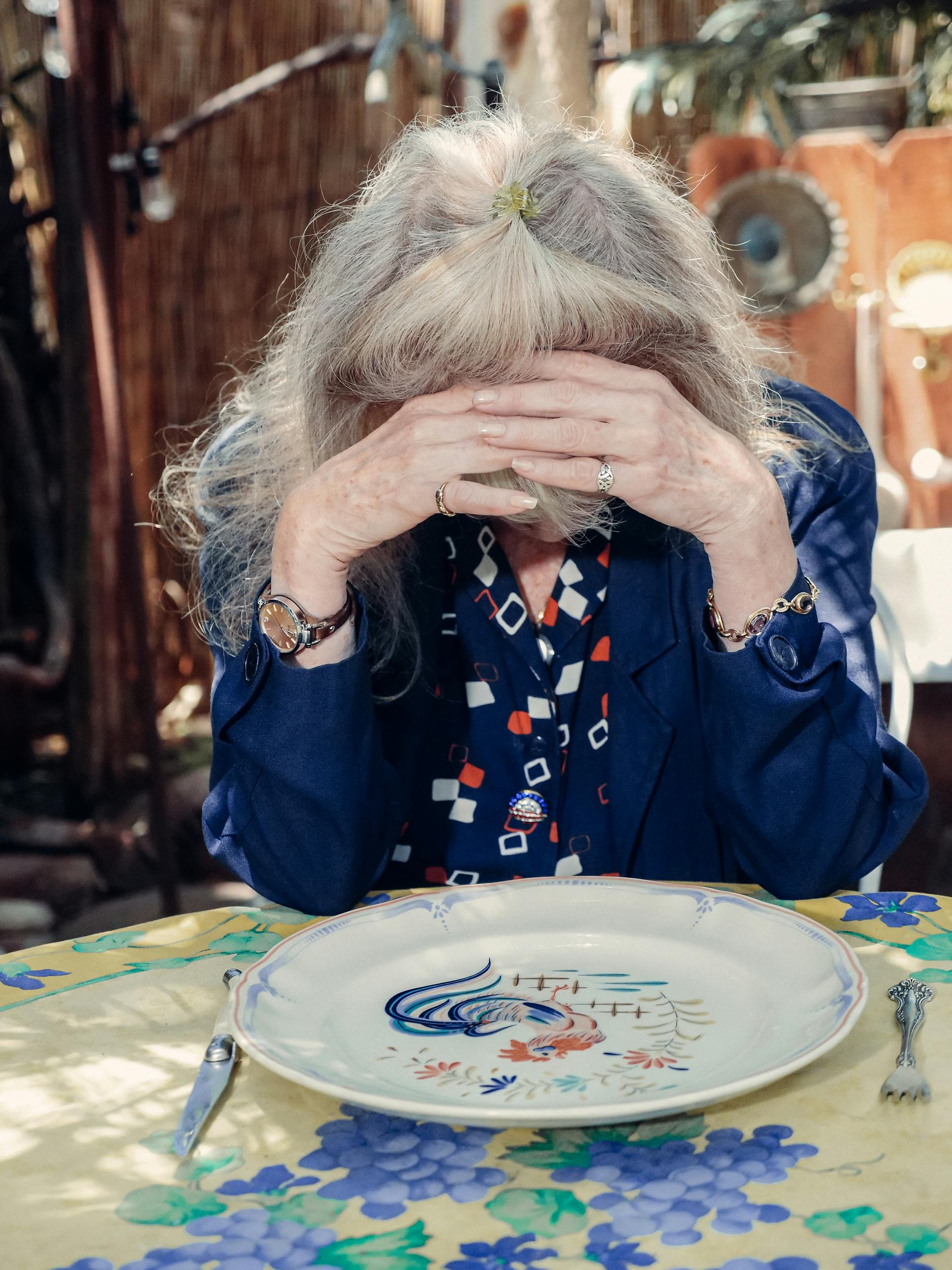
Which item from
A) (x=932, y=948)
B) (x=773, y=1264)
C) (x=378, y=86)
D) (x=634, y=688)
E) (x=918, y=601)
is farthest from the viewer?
(x=378, y=86)

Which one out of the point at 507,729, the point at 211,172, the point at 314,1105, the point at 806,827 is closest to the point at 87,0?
the point at 211,172

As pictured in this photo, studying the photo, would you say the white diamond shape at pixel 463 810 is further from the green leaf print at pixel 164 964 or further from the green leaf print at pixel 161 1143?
the green leaf print at pixel 161 1143

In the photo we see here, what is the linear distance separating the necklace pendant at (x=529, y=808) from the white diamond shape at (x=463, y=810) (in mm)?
47

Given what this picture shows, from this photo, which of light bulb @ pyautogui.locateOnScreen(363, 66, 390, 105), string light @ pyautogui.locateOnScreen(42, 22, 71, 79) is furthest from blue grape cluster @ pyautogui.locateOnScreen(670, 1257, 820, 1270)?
string light @ pyautogui.locateOnScreen(42, 22, 71, 79)

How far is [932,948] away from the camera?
0.90 m

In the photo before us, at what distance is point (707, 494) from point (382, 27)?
394 cm

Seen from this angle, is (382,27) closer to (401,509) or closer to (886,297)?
(886,297)

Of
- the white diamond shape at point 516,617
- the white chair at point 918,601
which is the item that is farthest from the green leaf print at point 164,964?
the white chair at point 918,601

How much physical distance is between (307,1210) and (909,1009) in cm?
40

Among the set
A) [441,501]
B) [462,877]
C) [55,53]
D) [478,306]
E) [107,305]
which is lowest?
[462,877]

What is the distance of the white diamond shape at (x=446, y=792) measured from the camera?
4.50 ft

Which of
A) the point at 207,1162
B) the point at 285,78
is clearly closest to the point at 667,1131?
the point at 207,1162

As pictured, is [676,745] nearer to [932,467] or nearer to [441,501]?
[441,501]

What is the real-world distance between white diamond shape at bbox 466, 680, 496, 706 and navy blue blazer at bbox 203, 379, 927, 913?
0.17ft
